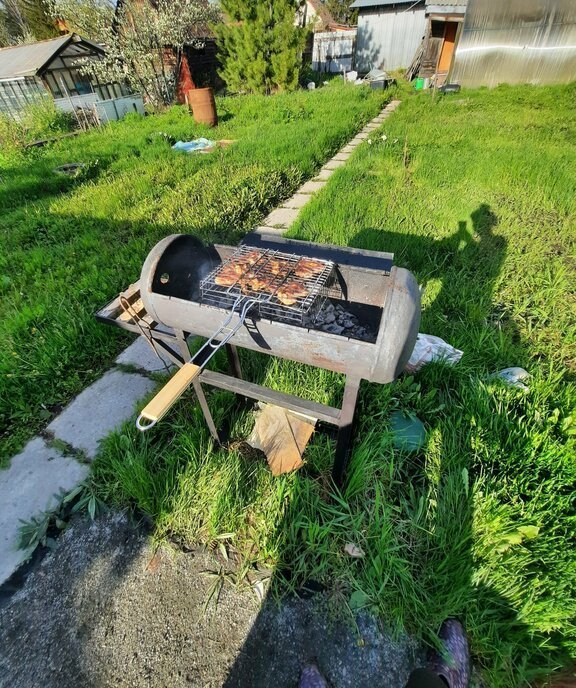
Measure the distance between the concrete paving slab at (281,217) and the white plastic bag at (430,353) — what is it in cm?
297

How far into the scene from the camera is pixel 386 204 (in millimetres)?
4863

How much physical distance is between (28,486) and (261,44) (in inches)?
635

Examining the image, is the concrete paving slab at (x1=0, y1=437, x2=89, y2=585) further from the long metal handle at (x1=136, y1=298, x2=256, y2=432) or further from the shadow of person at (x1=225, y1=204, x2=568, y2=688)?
the shadow of person at (x1=225, y1=204, x2=568, y2=688)

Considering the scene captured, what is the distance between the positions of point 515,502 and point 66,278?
4.44 metres

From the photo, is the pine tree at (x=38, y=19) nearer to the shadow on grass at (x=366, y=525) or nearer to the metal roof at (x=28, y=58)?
the metal roof at (x=28, y=58)

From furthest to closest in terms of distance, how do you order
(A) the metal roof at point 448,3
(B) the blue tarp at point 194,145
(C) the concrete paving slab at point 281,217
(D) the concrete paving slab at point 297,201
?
(A) the metal roof at point 448,3 → (B) the blue tarp at point 194,145 → (D) the concrete paving slab at point 297,201 → (C) the concrete paving slab at point 281,217

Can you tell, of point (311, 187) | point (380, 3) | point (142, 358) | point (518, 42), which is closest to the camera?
point (142, 358)

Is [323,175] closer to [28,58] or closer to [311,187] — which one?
[311,187]

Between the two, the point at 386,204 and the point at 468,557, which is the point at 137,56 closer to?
the point at 386,204

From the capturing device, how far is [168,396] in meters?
1.30

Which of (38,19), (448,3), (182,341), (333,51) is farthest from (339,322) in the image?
(38,19)

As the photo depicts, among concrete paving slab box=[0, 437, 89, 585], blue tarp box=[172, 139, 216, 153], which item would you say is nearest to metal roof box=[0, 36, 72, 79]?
blue tarp box=[172, 139, 216, 153]

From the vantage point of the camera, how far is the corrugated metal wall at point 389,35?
667 inches

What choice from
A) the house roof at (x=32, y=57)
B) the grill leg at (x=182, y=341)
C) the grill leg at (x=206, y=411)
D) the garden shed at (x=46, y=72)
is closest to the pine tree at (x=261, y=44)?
the garden shed at (x=46, y=72)
